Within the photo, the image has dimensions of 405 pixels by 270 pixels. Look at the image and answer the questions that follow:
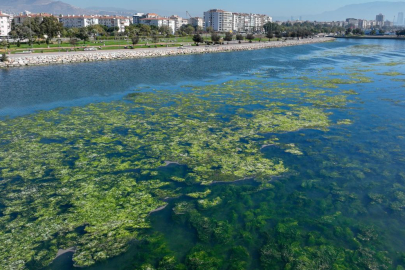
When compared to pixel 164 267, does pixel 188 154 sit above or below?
above

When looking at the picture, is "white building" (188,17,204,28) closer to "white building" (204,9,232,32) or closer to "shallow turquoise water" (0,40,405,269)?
"white building" (204,9,232,32)

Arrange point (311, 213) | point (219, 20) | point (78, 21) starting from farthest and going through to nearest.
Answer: point (219, 20)
point (78, 21)
point (311, 213)

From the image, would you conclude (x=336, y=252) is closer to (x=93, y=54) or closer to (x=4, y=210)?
(x=4, y=210)

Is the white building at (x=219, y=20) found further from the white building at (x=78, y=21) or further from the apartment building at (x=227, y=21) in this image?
the white building at (x=78, y=21)

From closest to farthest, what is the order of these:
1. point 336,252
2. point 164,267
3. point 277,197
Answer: point 164,267 → point 336,252 → point 277,197

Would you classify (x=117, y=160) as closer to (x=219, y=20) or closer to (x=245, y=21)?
(x=219, y=20)

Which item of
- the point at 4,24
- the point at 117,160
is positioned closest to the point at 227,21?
the point at 4,24

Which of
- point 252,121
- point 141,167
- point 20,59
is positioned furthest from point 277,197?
point 20,59

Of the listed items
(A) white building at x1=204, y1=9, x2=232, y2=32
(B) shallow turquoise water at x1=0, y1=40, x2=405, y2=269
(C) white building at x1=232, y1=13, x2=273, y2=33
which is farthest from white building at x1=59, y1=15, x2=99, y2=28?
(B) shallow turquoise water at x1=0, y1=40, x2=405, y2=269

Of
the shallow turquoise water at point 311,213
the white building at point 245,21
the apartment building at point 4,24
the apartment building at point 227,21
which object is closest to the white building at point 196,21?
the apartment building at point 227,21
